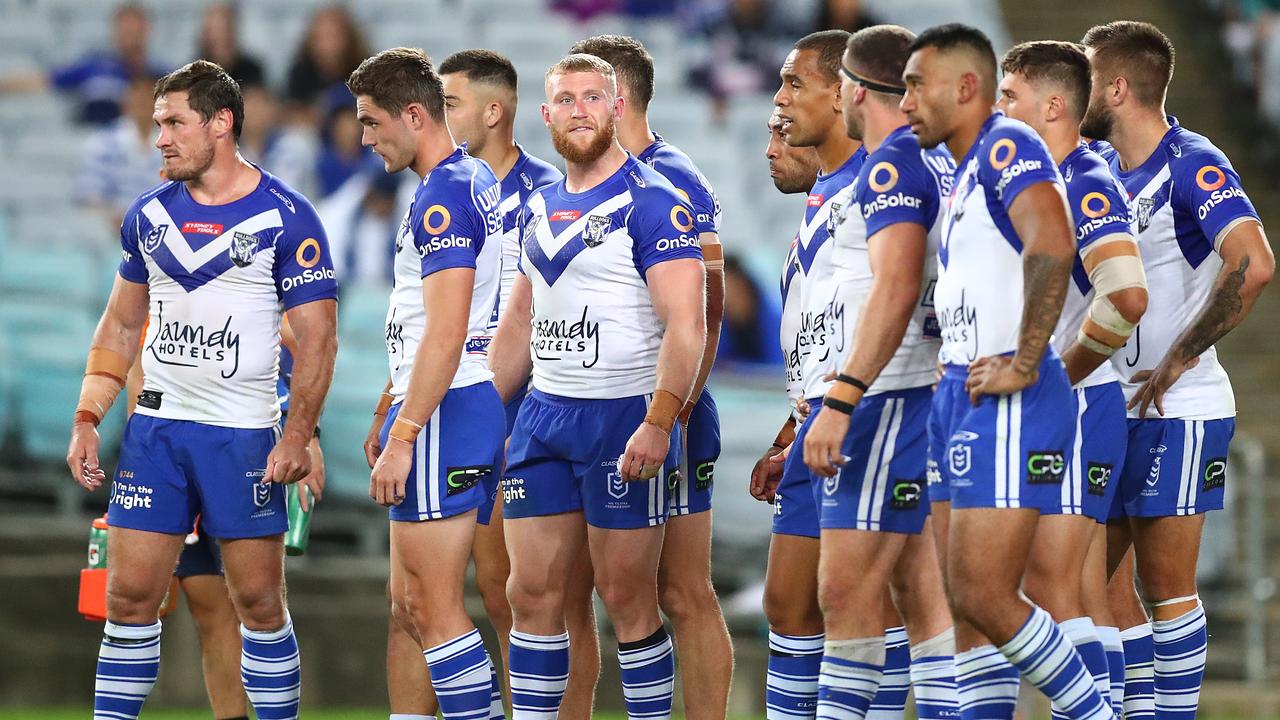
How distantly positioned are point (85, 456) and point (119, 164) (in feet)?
24.1

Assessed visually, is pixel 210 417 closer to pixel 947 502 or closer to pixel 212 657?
pixel 212 657

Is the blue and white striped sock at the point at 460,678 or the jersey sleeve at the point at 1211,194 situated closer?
the blue and white striped sock at the point at 460,678

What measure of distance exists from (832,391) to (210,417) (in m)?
2.30

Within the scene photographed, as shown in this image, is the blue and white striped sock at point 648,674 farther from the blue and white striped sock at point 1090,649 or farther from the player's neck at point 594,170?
the player's neck at point 594,170

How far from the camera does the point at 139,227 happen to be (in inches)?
244

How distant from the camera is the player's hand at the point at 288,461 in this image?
6.05 m

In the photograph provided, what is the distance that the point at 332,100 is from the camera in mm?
13438

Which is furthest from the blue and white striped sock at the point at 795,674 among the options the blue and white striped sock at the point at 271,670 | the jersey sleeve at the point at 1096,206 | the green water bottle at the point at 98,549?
the green water bottle at the point at 98,549

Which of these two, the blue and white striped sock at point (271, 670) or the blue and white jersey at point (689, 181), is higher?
the blue and white jersey at point (689, 181)

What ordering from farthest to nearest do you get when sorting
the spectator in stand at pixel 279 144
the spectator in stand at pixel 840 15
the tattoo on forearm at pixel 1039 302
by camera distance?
the spectator in stand at pixel 840 15
the spectator in stand at pixel 279 144
the tattoo on forearm at pixel 1039 302

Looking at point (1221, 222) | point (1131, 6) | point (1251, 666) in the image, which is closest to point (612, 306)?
point (1221, 222)

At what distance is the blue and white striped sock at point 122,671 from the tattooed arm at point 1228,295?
371cm

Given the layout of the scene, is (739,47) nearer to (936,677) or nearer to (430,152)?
(430,152)

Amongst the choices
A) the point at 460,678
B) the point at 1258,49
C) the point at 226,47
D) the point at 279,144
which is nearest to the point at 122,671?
the point at 460,678
